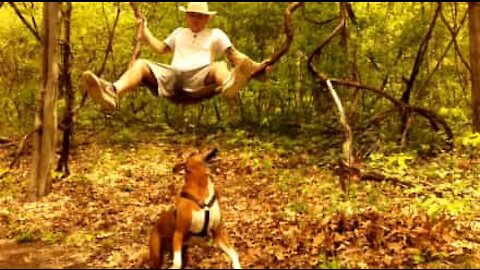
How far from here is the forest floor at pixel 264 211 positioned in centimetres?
642

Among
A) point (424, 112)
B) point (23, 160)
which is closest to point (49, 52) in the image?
point (23, 160)

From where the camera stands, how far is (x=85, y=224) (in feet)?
26.8

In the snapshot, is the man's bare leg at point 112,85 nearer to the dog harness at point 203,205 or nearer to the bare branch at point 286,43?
the bare branch at point 286,43

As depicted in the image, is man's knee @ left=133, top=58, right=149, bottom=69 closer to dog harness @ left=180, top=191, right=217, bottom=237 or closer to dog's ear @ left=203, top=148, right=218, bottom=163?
dog's ear @ left=203, top=148, right=218, bottom=163

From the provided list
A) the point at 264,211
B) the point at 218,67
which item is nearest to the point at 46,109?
the point at 218,67

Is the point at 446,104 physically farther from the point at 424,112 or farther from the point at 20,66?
the point at 20,66

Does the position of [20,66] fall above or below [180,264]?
above

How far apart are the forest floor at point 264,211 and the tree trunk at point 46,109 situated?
27 centimetres

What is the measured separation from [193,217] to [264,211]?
282 centimetres

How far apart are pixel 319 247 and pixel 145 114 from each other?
9600 millimetres

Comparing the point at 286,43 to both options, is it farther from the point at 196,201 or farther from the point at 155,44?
the point at 155,44

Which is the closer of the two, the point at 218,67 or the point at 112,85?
the point at 112,85

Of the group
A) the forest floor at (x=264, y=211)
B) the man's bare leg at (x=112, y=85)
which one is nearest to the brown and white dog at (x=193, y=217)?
the forest floor at (x=264, y=211)

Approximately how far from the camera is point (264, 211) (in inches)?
333
